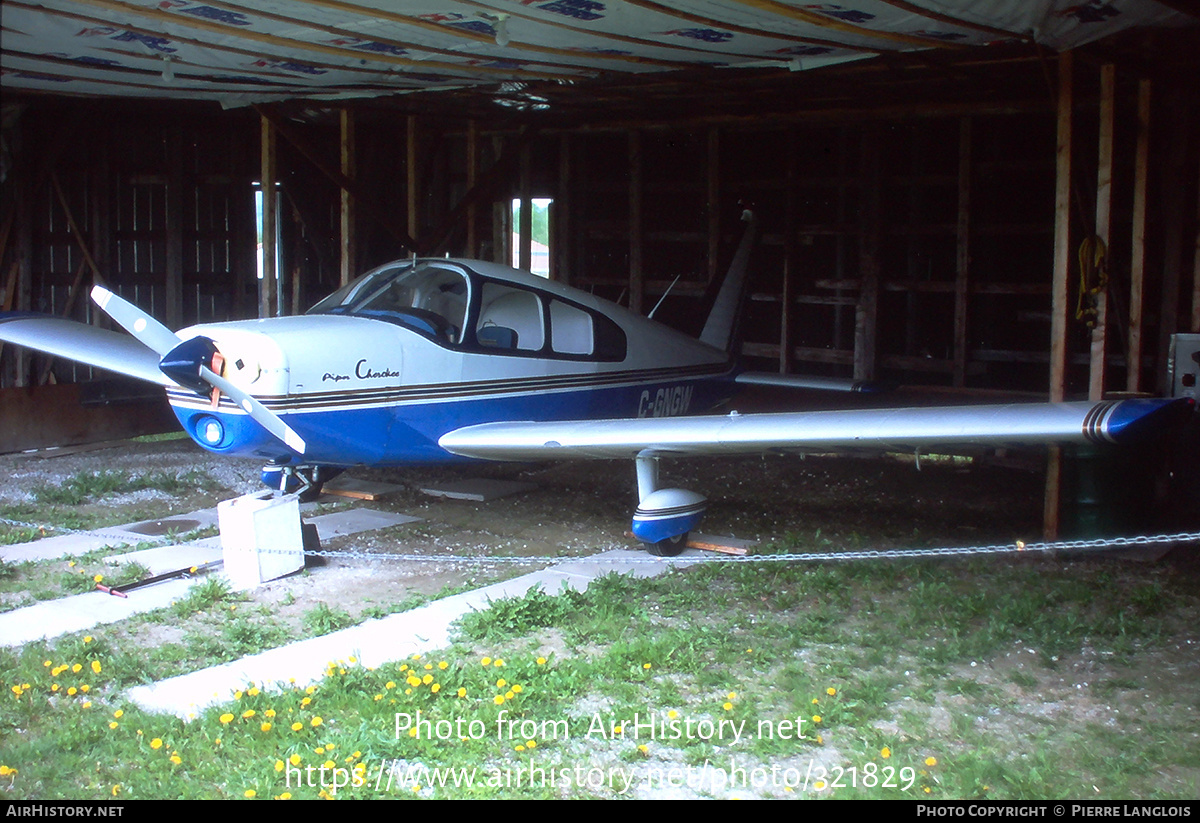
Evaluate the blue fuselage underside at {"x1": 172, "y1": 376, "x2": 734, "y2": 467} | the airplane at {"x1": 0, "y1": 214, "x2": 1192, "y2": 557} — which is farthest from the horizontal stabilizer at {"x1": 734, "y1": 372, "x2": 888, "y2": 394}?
the blue fuselage underside at {"x1": 172, "y1": 376, "x2": 734, "y2": 467}

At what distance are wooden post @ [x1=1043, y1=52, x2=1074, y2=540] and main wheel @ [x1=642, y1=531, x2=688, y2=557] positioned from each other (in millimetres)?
2434

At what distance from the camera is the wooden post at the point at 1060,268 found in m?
7.11

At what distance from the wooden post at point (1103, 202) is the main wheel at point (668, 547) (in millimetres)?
2834

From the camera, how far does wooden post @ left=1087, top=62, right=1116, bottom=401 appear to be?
7043 millimetres

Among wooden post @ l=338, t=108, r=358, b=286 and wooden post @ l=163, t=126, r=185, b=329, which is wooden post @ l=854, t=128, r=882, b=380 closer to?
wooden post @ l=338, t=108, r=358, b=286

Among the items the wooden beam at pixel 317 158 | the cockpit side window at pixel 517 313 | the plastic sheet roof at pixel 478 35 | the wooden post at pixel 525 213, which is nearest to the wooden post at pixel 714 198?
the wooden post at pixel 525 213

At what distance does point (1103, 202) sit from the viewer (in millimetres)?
7223

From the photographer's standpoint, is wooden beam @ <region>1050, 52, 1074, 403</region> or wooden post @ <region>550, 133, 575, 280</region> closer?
wooden beam @ <region>1050, 52, 1074, 403</region>

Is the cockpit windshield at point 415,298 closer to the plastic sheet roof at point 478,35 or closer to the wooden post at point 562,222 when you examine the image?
the plastic sheet roof at point 478,35

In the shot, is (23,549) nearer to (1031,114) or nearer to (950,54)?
(950,54)

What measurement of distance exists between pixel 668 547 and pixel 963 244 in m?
5.26

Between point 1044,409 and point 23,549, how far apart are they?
21.2 ft

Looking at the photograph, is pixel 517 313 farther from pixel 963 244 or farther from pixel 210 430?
pixel 963 244

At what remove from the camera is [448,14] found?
6480mm
